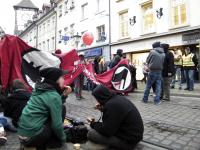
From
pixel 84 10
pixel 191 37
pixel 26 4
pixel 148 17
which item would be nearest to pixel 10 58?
pixel 191 37

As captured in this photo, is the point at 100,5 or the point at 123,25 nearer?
the point at 123,25

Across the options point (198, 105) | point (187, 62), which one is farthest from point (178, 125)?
point (187, 62)

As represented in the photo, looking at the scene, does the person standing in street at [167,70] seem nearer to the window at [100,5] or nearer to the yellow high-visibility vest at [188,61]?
the yellow high-visibility vest at [188,61]

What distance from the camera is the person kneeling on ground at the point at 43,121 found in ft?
14.2

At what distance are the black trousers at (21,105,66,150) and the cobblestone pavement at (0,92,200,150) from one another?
2.11ft

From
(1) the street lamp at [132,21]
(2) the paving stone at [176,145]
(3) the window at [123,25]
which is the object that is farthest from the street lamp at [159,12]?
(2) the paving stone at [176,145]

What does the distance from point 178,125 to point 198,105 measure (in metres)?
3.20

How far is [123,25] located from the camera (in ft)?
86.2

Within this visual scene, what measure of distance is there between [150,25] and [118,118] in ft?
63.1

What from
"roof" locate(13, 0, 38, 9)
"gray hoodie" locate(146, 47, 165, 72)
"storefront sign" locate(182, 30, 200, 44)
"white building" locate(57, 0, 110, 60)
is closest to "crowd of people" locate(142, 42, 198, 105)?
"gray hoodie" locate(146, 47, 165, 72)

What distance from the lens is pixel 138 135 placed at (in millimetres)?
4789

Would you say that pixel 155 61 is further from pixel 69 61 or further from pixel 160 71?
pixel 69 61

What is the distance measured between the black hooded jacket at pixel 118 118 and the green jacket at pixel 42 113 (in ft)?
2.39

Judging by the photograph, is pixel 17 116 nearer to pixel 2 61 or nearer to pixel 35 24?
pixel 2 61
